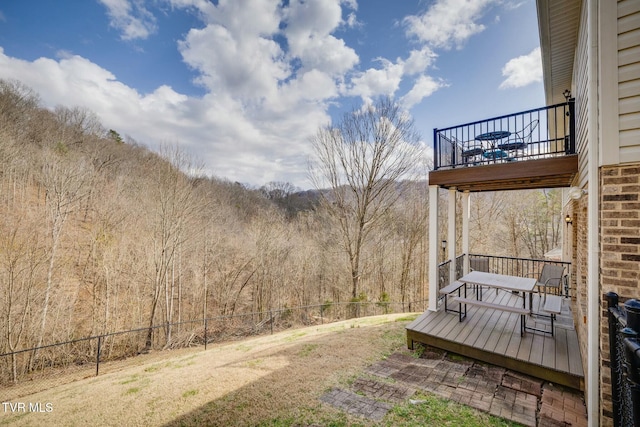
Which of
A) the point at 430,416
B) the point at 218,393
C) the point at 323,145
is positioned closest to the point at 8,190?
the point at 323,145

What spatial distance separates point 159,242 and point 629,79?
1440cm

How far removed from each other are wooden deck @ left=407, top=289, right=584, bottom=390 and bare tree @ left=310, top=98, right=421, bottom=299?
24.3ft

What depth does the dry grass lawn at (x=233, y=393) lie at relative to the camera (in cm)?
299

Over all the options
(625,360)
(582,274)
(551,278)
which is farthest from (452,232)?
(625,360)

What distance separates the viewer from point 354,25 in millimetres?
10586

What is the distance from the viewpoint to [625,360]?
1.40 m

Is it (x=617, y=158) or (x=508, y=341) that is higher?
(x=617, y=158)

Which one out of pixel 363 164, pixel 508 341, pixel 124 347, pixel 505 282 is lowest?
pixel 124 347

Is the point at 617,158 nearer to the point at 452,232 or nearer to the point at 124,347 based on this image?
the point at 452,232

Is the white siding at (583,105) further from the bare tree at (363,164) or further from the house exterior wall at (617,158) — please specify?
the bare tree at (363,164)

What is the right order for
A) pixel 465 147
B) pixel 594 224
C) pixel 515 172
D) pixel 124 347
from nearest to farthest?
pixel 594 224 → pixel 515 172 → pixel 465 147 → pixel 124 347

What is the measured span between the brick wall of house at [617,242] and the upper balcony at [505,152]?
96.8 inches

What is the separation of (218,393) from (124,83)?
16687 millimetres

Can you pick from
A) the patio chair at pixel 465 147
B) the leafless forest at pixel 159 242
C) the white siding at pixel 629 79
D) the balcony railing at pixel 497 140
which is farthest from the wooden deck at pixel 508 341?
the leafless forest at pixel 159 242
